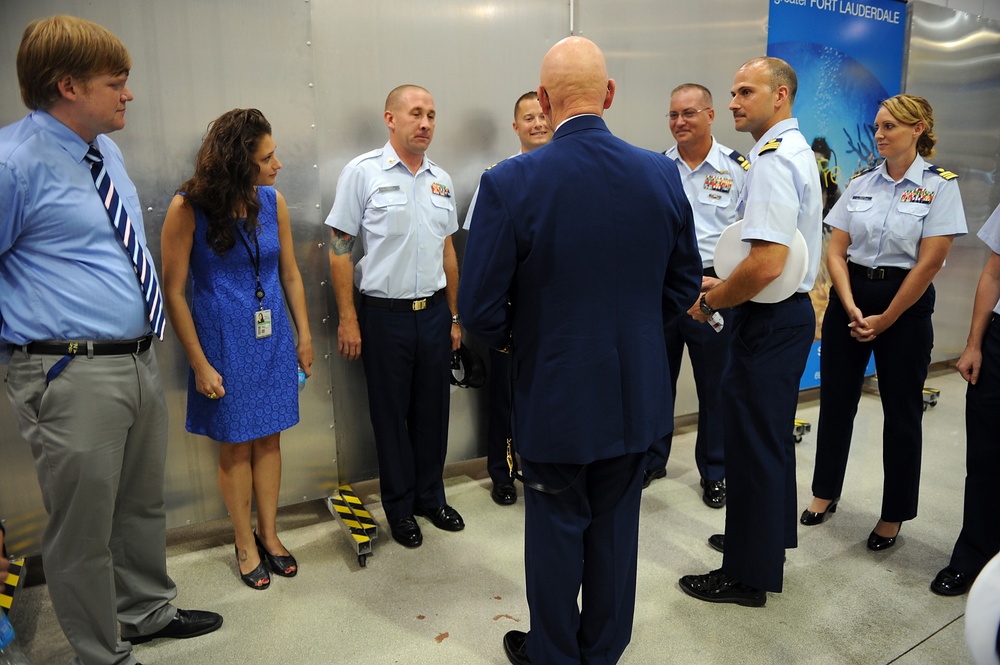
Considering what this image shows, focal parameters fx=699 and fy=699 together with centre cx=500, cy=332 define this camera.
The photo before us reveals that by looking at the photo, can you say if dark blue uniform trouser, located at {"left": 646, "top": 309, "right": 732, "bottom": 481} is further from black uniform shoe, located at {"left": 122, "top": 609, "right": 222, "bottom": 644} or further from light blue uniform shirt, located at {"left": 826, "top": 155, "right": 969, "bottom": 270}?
black uniform shoe, located at {"left": 122, "top": 609, "right": 222, "bottom": 644}

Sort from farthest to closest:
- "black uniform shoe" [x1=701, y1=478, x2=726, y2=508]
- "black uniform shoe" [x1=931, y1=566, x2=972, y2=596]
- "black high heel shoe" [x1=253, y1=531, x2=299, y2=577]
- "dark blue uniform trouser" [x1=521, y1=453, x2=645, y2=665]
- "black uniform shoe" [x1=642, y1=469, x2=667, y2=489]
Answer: "black uniform shoe" [x1=642, y1=469, x2=667, y2=489] < "black uniform shoe" [x1=701, y1=478, x2=726, y2=508] < "black high heel shoe" [x1=253, y1=531, x2=299, y2=577] < "black uniform shoe" [x1=931, y1=566, x2=972, y2=596] < "dark blue uniform trouser" [x1=521, y1=453, x2=645, y2=665]

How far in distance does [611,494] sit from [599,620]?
408 mm

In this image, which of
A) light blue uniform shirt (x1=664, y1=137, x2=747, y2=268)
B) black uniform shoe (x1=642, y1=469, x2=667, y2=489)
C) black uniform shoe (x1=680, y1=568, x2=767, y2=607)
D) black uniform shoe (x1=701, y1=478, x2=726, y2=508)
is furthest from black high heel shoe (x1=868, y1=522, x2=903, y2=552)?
light blue uniform shirt (x1=664, y1=137, x2=747, y2=268)

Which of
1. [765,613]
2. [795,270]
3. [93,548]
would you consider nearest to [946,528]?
[765,613]

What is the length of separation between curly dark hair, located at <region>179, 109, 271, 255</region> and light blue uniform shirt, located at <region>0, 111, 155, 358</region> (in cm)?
54

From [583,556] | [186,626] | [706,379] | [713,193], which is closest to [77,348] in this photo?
[186,626]

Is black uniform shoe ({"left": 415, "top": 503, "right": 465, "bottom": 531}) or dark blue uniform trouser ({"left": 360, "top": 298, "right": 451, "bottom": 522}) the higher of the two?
dark blue uniform trouser ({"left": 360, "top": 298, "right": 451, "bottom": 522})

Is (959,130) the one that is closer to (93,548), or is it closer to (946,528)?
(946,528)

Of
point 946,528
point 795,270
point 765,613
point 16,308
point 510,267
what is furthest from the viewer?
point 946,528

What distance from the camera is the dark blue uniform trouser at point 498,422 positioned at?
11.8 ft

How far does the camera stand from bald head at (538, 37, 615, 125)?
175cm

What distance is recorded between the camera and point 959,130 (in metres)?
5.80

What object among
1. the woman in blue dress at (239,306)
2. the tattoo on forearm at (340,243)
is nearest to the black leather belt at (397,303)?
the tattoo on forearm at (340,243)

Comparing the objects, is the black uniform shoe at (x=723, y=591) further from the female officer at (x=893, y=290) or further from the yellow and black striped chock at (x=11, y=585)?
the yellow and black striped chock at (x=11, y=585)
